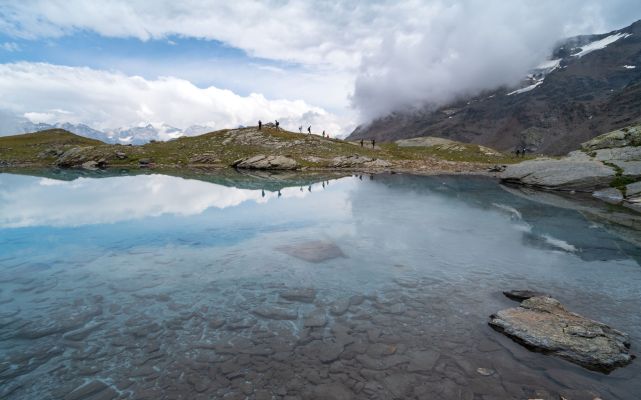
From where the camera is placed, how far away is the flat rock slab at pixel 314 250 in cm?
2391

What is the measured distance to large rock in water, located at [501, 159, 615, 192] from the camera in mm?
59375

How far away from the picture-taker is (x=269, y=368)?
39.4ft

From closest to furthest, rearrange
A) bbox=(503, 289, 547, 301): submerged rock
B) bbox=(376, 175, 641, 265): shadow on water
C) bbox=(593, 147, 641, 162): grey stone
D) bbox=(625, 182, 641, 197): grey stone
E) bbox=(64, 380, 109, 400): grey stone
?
bbox=(64, 380, 109, 400): grey stone
bbox=(503, 289, 547, 301): submerged rock
bbox=(376, 175, 641, 265): shadow on water
bbox=(625, 182, 641, 197): grey stone
bbox=(593, 147, 641, 162): grey stone

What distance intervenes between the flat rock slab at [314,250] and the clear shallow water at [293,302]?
0.65 feet

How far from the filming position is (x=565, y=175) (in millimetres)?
63062

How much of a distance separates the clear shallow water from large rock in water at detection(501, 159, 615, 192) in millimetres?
30377

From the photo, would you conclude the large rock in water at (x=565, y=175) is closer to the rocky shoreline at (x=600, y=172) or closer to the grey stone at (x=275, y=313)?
the rocky shoreline at (x=600, y=172)

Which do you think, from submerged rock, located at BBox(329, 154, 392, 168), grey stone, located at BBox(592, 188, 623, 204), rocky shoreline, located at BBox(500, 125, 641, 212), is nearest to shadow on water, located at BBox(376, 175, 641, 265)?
grey stone, located at BBox(592, 188, 623, 204)

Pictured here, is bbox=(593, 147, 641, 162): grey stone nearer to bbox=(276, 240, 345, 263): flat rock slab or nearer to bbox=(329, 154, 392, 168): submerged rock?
bbox=(329, 154, 392, 168): submerged rock

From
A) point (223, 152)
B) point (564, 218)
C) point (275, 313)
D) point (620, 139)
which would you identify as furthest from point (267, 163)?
point (275, 313)

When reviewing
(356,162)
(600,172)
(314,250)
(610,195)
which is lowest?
(314,250)

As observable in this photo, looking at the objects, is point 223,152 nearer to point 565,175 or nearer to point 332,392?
point 565,175

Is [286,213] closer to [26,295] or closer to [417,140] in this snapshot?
[26,295]

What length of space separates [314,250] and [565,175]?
5823 centimetres
